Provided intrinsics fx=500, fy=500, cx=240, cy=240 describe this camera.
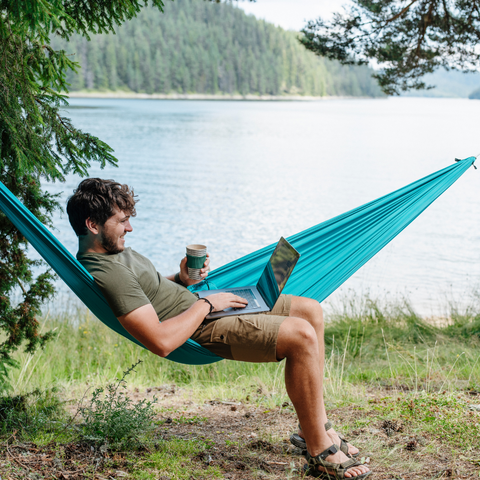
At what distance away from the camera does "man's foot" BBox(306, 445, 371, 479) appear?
151 cm

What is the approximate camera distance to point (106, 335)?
12.5 feet

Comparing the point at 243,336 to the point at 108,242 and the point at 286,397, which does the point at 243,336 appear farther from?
the point at 286,397

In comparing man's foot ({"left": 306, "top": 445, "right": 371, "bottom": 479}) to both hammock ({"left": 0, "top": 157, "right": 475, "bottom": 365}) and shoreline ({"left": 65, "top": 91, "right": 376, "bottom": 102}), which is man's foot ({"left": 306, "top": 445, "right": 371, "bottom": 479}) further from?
shoreline ({"left": 65, "top": 91, "right": 376, "bottom": 102})

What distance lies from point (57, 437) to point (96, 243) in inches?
29.3

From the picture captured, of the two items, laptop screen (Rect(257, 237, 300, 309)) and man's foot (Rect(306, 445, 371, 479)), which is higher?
laptop screen (Rect(257, 237, 300, 309))

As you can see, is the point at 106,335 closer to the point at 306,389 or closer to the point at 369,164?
the point at 306,389

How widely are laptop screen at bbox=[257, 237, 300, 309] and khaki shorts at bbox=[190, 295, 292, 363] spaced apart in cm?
9

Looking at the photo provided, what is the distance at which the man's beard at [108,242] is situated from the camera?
158 cm

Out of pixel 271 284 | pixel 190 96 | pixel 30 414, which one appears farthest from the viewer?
pixel 190 96

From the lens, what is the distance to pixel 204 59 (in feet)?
206

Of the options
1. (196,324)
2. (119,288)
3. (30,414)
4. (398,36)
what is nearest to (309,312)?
(196,324)

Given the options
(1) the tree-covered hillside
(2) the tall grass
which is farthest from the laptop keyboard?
(1) the tree-covered hillside

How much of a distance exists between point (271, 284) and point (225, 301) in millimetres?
173

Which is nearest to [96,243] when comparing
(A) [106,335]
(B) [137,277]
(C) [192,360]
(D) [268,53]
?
(B) [137,277]
